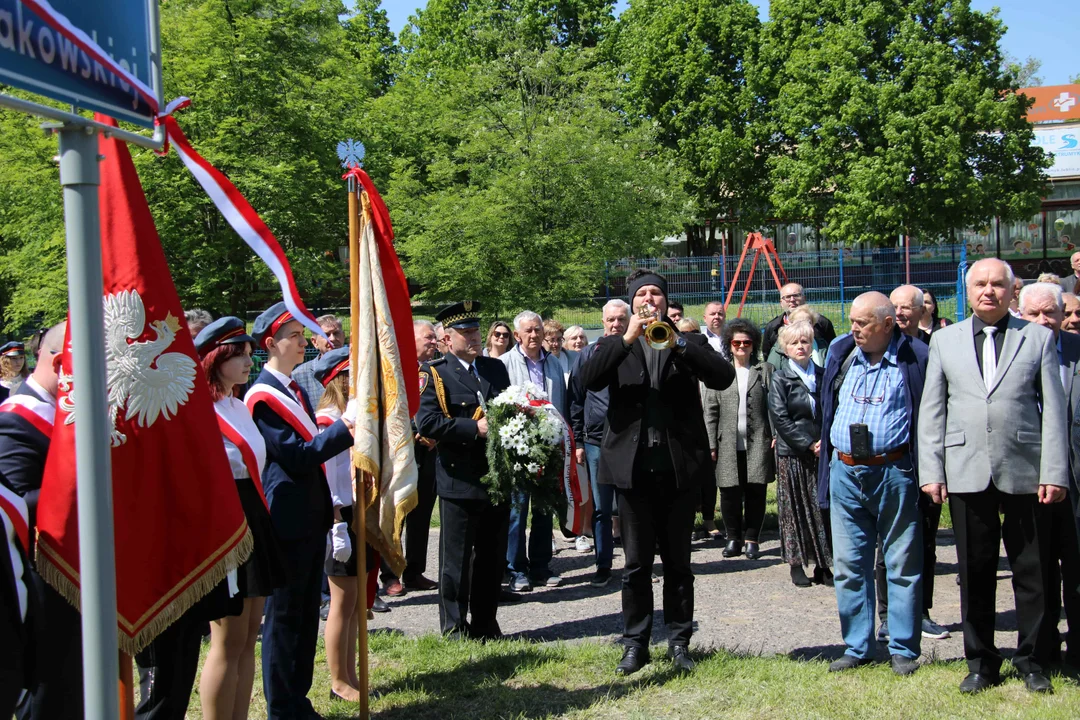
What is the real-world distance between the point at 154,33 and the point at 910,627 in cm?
504

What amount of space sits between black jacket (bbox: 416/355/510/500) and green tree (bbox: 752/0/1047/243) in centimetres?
3109

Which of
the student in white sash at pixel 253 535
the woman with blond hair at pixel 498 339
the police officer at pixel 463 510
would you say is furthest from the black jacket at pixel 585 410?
the student in white sash at pixel 253 535

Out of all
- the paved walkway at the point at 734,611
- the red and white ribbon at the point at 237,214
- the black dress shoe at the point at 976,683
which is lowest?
the paved walkway at the point at 734,611

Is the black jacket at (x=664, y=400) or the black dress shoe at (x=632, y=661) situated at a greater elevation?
the black jacket at (x=664, y=400)

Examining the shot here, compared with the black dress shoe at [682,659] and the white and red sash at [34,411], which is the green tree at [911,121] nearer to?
the black dress shoe at [682,659]

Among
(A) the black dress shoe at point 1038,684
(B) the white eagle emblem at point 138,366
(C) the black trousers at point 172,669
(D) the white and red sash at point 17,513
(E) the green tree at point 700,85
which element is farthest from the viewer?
(E) the green tree at point 700,85

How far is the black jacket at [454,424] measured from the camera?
247 inches

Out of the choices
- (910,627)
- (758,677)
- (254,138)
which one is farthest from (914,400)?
(254,138)

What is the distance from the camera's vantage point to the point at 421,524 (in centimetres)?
830

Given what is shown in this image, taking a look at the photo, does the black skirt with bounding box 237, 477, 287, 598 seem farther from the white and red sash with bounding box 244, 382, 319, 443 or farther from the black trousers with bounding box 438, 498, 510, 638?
the black trousers with bounding box 438, 498, 510, 638

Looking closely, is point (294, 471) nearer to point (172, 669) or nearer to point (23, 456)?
point (172, 669)

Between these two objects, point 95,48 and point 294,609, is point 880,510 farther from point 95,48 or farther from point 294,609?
point 95,48

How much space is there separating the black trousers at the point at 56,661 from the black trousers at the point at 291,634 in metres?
1.19

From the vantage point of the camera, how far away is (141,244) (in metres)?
3.20
